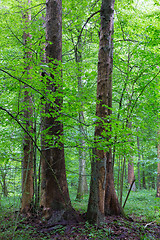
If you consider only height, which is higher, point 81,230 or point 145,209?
point 81,230

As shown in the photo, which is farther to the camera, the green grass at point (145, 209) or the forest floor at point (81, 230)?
the green grass at point (145, 209)

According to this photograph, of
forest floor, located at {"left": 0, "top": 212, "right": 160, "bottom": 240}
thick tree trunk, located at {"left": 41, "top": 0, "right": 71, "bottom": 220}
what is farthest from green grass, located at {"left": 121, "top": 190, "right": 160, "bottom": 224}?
thick tree trunk, located at {"left": 41, "top": 0, "right": 71, "bottom": 220}

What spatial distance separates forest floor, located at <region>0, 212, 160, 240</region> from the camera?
12.0 feet

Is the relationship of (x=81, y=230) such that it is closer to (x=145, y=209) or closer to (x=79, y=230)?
(x=79, y=230)

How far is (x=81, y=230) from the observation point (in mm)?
3934

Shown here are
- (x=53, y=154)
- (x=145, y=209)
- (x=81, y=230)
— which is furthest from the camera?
(x=145, y=209)

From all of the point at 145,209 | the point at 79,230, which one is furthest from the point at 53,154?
the point at 145,209

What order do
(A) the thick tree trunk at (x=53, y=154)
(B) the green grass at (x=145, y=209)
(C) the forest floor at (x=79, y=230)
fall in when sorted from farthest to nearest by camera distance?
(B) the green grass at (x=145, y=209) → (A) the thick tree trunk at (x=53, y=154) → (C) the forest floor at (x=79, y=230)

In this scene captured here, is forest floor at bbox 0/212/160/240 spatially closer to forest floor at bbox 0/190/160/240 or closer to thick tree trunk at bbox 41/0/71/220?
forest floor at bbox 0/190/160/240

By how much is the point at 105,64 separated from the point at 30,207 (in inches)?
179

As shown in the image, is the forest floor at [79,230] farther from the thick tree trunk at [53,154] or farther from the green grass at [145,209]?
the green grass at [145,209]

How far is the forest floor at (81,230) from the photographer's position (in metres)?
3.64

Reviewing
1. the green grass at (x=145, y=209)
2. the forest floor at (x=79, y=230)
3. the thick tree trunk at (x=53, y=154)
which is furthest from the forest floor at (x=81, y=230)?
the green grass at (x=145, y=209)

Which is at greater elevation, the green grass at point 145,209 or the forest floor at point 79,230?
the forest floor at point 79,230
